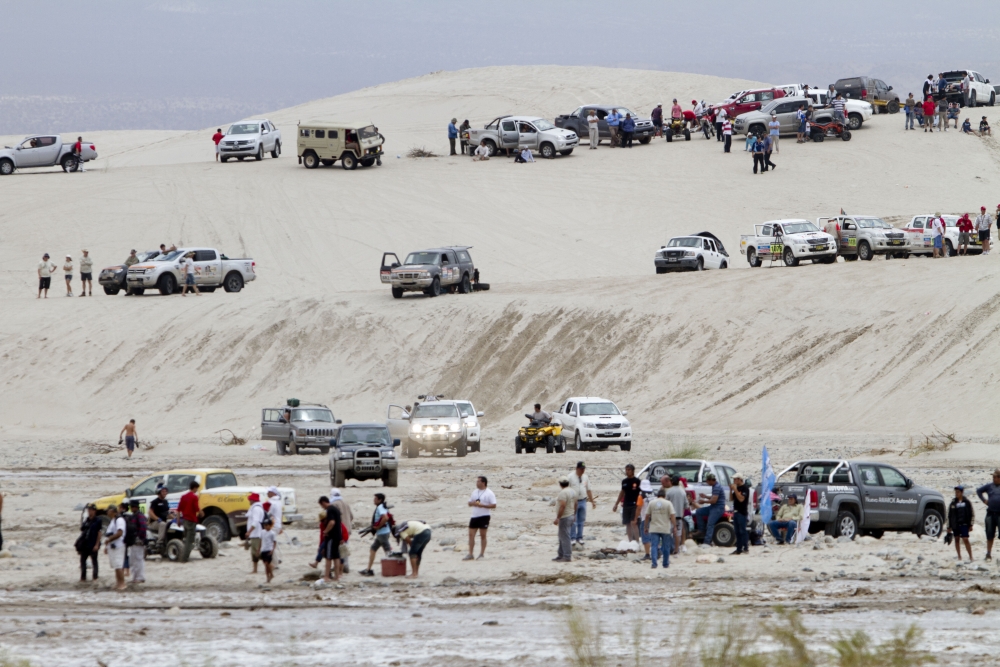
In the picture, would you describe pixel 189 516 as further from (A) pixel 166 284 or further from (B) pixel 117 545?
(A) pixel 166 284

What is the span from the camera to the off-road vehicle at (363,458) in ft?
76.4

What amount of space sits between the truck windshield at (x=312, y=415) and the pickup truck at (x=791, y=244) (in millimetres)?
16774

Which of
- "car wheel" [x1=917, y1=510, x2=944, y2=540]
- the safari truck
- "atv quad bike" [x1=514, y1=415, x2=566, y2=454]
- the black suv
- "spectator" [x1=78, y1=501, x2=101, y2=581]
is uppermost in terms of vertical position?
the black suv

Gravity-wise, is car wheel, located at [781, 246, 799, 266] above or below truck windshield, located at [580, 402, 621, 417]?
above

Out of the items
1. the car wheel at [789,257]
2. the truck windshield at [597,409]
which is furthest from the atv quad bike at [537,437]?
the car wheel at [789,257]

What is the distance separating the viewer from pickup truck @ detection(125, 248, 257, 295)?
4228 cm

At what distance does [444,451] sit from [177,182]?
33367 millimetres

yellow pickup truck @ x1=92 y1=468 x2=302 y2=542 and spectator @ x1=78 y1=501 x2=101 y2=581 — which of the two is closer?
spectator @ x1=78 y1=501 x2=101 y2=581

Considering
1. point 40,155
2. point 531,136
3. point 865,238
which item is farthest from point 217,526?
point 40,155

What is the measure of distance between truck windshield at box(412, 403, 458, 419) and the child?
1260 centimetres

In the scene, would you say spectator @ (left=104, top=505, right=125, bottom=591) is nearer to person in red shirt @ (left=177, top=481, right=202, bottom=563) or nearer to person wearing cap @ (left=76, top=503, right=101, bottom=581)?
person wearing cap @ (left=76, top=503, right=101, bottom=581)

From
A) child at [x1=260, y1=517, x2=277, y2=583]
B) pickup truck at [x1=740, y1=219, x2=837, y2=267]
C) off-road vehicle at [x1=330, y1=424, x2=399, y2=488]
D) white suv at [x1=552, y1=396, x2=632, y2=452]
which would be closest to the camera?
child at [x1=260, y1=517, x2=277, y2=583]

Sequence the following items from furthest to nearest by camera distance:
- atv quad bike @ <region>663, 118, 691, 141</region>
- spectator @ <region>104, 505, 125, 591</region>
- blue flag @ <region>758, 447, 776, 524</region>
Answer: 1. atv quad bike @ <region>663, 118, 691, 141</region>
2. blue flag @ <region>758, 447, 776, 524</region>
3. spectator @ <region>104, 505, 125, 591</region>

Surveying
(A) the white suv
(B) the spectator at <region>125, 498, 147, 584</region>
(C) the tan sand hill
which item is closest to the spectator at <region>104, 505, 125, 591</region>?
→ (B) the spectator at <region>125, 498, 147, 584</region>
